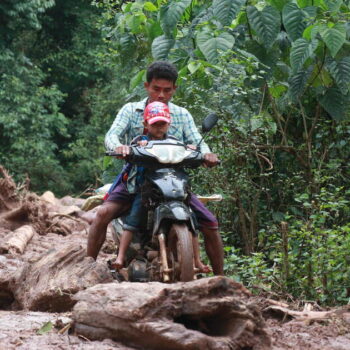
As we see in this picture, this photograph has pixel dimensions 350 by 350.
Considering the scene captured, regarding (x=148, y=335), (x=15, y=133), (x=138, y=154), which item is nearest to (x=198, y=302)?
(x=148, y=335)

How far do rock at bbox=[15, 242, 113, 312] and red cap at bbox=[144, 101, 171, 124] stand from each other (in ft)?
3.55

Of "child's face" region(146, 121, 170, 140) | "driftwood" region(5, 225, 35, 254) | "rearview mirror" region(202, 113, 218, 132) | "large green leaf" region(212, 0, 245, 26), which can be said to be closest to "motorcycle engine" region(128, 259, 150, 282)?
"child's face" region(146, 121, 170, 140)

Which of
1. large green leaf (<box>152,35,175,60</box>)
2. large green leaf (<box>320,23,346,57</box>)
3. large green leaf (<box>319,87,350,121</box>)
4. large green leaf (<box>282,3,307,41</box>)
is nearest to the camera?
large green leaf (<box>320,23,346,57</box>)

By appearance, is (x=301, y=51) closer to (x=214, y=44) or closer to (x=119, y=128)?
(x=214, y=44)

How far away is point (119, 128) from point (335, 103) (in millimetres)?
2113

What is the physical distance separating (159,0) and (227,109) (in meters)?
1.34

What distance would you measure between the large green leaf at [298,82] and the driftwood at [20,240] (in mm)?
3901

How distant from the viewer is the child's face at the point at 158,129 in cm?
572

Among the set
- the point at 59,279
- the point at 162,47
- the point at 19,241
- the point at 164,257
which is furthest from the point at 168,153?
the point at 19,241

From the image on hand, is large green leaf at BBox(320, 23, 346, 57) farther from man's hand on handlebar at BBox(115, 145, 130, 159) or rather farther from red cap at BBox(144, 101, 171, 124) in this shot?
man's hand on handlebar at BBox(115, 145, 130, 159)

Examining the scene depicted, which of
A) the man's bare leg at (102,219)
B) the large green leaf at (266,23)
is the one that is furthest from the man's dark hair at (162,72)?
the large green leaf at (266,23)

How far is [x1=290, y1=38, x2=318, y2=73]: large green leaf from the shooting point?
6.39 metres

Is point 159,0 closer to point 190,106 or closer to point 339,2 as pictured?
point 190,106

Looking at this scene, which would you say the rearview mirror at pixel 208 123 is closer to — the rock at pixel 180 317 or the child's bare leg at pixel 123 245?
the child's bare leg at pixel 123 245
